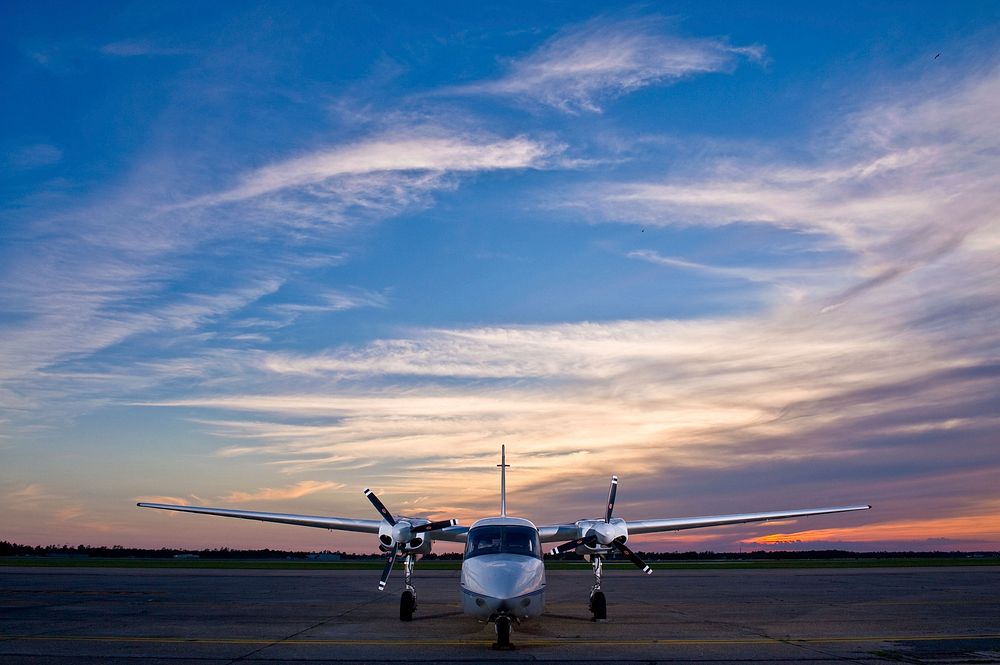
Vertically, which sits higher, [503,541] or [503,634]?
[503,541]

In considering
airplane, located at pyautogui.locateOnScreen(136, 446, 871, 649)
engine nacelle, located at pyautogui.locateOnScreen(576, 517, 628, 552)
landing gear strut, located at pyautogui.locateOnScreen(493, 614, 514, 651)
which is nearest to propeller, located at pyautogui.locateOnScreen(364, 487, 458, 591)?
airplane, located at pyautogui.locateOnScreen(136, 446, 871, 649)

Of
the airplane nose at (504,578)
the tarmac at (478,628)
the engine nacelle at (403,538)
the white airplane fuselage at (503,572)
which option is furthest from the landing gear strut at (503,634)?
the engine nacelle at (403,538)

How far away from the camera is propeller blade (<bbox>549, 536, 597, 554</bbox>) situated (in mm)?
21188

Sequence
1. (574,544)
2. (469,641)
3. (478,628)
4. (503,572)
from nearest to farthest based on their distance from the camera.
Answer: (503,572)
(469,641)
(478,628)
(574,544)

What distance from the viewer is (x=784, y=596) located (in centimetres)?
2988

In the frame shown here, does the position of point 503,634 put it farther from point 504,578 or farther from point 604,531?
point 604,531

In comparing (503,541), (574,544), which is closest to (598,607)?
(574,544)

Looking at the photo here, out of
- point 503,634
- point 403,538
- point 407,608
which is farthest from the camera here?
point 403,538

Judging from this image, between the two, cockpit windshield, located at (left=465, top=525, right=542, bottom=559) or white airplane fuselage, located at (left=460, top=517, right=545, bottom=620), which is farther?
cockpit windshield, located at (left=465, top=525, right=542, bottom=559)

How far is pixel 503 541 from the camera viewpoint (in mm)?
17844

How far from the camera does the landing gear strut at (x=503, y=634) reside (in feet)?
50.9

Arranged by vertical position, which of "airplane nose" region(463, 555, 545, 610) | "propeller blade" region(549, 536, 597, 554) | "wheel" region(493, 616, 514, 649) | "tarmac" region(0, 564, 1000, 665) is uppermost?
"propeller blade" region(549, 536, 597, 554)

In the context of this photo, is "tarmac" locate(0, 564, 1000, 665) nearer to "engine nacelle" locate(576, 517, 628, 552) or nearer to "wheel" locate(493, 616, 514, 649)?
"wheel" locate(493, 616, 514, 649)

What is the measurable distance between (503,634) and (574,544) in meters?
6.81
